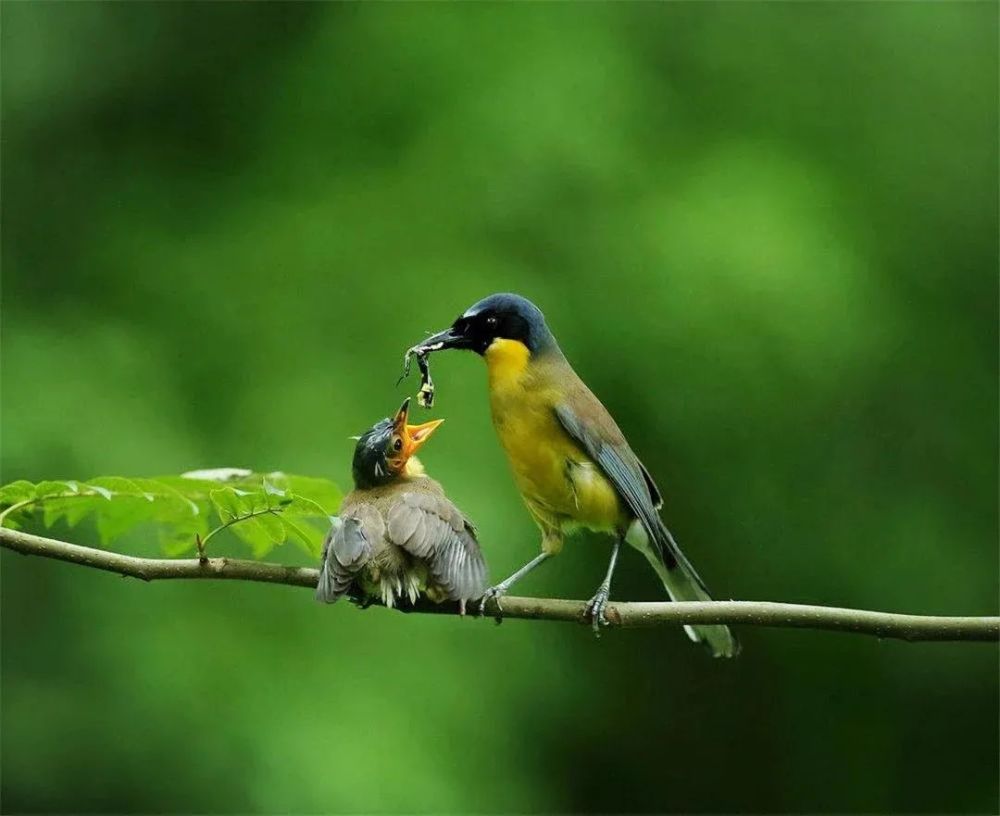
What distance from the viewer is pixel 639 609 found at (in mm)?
2809

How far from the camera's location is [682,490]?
636 centimetres

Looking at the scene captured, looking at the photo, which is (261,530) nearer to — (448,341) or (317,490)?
(317,490)

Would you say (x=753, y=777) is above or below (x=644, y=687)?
below

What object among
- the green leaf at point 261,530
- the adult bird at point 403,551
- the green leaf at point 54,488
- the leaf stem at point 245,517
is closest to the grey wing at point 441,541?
the adult bird at point 403,551

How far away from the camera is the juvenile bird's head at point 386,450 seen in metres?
3.71

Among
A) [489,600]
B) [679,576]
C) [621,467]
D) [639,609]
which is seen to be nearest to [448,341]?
[621,467]

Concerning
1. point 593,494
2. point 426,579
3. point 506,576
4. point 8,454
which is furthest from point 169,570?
point 8,454

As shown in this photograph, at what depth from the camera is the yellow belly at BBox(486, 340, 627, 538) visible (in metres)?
3.61

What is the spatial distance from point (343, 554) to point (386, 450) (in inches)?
29.2

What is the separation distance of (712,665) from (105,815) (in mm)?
2855

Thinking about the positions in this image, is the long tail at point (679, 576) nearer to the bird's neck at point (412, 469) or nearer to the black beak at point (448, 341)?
the bird's neck at point (412, 469)

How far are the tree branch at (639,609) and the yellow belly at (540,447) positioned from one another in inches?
33.6

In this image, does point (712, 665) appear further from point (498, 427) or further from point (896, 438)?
point (498, 427)

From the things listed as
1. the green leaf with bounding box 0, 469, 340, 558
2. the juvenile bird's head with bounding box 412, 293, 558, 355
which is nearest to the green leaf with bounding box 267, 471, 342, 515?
the green leaf with bounding box 0, 469, 340, 558
